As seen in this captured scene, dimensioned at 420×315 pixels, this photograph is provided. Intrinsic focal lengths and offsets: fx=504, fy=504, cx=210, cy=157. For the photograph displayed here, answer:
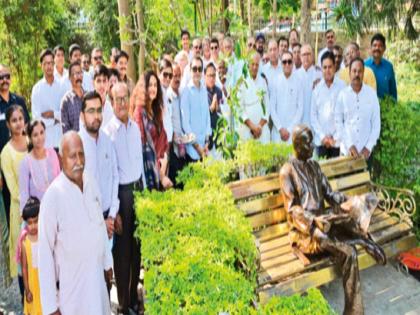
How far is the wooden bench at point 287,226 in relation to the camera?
14.7ft

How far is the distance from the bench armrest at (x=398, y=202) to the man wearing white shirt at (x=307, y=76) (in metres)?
2.20

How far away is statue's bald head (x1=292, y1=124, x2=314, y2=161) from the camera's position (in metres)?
4.81

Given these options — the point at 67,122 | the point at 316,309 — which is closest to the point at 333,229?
the point at 316,309

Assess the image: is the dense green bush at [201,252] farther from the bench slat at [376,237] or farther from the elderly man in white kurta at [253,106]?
the elderly man in white kurta at [253,106]

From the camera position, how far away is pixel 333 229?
4812 millimetres

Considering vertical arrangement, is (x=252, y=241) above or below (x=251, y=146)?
below

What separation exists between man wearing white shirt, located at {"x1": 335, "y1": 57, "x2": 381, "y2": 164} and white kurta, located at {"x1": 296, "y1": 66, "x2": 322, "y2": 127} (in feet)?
4.68

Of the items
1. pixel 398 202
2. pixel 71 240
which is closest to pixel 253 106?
pixel 398 202

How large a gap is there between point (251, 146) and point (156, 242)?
1907 mm

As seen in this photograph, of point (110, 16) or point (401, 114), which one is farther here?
point (110, 16)

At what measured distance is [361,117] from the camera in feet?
20.9

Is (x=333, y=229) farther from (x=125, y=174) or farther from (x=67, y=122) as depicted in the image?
(x=67, y=122)

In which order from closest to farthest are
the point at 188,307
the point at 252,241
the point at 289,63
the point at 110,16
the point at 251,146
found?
the point at 188,307 < the point at 252,241 < the point at 251,146 < the point at 289,63 < the point at 110,16

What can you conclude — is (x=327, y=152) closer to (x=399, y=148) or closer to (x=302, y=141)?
(x=399, y=148)
